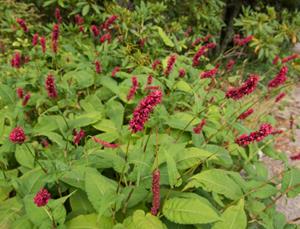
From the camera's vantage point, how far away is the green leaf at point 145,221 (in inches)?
61.3

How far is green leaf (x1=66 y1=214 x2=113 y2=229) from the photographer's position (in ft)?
5.49

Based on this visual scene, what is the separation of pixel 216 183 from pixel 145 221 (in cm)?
45

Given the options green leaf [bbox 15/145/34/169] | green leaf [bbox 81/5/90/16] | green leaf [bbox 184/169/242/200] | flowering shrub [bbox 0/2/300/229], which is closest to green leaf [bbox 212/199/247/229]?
flowering shrub [bbox 0/2/300/229]

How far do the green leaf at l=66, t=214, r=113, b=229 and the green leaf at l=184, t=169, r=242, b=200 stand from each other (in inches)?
17.1

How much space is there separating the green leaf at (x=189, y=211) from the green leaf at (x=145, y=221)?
0.20ft

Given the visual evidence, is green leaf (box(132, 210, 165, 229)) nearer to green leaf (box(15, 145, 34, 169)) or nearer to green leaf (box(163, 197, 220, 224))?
green leaf (box(163, 197, 220, 224))

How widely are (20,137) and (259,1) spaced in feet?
18.7

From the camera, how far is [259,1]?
616 cm

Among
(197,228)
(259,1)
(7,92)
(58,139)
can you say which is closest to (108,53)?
(7,92)

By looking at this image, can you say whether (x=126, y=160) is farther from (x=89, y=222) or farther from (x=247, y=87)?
(x=247, y=87)

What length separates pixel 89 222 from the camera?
1685 mm

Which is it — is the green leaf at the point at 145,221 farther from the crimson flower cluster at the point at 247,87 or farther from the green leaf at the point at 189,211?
the crimson flower cluster at the point at 247,87

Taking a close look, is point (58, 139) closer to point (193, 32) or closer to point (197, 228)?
point (197, 228)

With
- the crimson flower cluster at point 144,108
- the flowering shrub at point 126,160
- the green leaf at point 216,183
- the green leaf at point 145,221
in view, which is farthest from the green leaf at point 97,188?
the crimson flower cluster at point 144,108
